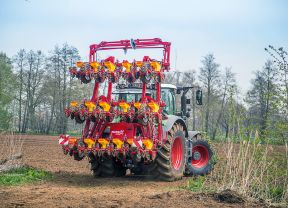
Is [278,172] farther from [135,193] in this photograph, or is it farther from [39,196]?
[39,196]

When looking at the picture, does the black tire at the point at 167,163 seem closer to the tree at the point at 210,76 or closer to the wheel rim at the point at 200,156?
the wheel rim at the point at 200,156

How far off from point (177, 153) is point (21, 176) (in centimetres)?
389

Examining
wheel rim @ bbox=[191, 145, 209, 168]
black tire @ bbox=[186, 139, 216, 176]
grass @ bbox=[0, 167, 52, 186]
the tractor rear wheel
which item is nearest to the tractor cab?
the tractor rear wheel

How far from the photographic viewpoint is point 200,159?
40.9ft

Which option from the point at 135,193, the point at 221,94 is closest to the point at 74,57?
the point at 221,94

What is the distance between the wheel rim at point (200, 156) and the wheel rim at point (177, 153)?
1.47m

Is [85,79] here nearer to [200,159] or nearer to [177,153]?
[177,153]

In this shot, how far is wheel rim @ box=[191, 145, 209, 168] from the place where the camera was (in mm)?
12312

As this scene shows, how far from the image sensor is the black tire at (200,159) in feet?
39.0

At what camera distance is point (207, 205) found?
6.55 m

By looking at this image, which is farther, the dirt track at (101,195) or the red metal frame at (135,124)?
the red metal frame at (135,124)

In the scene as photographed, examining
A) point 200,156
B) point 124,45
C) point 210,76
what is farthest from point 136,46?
point 210,76

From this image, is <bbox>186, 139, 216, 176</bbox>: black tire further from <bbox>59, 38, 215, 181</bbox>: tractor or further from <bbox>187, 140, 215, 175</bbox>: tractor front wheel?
<bbox>59, 38, 215, 181</bbox>: tractor

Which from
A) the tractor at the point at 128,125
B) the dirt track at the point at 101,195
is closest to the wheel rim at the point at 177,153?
the tractor at the point at 128,125
